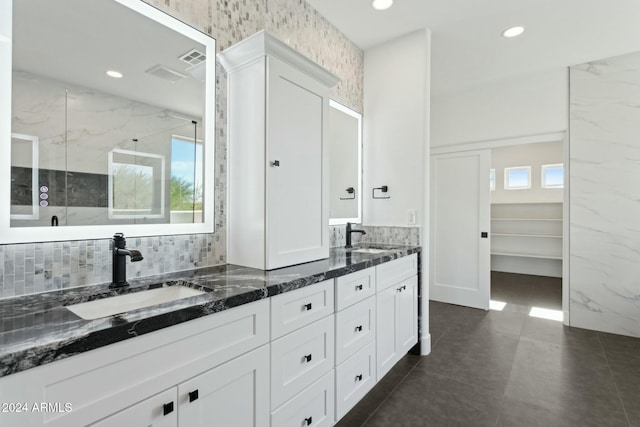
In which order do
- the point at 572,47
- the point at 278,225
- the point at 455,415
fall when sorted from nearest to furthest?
the point at 278,225 → the point at 455,415 → the point at 572,47

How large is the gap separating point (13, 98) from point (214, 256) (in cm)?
110

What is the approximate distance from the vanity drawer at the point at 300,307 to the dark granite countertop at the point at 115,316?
43 mm

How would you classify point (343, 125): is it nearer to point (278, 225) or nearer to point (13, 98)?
point (278, 225)

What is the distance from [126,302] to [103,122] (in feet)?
2.73

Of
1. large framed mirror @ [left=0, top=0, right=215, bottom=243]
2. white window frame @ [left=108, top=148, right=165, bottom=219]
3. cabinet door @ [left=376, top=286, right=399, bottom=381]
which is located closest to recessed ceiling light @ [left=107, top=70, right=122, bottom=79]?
large framed mirror @ [left=0, top=0, right=215, bottom=243]

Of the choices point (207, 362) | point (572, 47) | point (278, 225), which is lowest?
point (207, 362)

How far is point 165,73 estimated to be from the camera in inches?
64.3

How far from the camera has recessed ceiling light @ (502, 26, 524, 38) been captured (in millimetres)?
2793

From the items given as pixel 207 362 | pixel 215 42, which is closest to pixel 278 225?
pixel 207 362

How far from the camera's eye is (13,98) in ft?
3.78

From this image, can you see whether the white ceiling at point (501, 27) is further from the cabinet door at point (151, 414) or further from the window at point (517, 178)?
the window at point (517, 178)

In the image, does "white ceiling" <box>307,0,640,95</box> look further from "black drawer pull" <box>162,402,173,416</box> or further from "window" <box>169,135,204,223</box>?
"black drawer pull" <box>162,402,173,416</box>

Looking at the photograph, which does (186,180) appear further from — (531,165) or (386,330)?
(531,165)

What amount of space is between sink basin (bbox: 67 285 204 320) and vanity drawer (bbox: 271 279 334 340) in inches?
13.9
